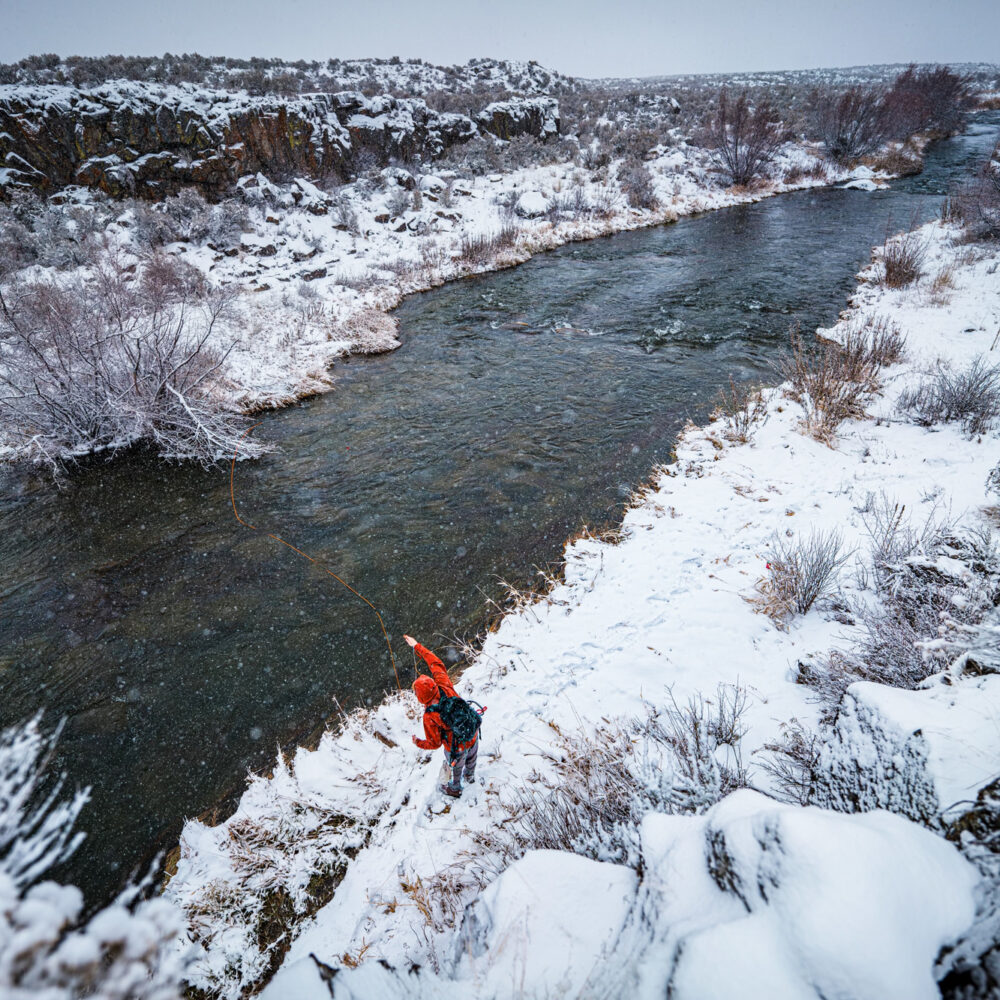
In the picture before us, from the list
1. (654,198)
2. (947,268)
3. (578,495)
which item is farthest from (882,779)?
(654,198)

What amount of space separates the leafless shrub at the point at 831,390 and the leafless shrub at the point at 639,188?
17.9m

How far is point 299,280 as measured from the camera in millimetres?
15281

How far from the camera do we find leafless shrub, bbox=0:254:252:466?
307 inches

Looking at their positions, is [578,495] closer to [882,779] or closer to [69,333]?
[882,779]

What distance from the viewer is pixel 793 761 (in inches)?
103

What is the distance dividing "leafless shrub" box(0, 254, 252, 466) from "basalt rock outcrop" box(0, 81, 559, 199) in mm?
13593

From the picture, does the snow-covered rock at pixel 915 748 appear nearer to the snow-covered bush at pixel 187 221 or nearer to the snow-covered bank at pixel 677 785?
the snow-covered bank at pixel 677 785

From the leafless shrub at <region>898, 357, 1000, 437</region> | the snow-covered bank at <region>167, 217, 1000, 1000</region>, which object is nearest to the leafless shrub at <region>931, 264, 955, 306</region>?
the leafless shrub at <region>898, 357, 1000, 437</region>

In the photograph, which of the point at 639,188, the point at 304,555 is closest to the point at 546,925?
the point at 304,555

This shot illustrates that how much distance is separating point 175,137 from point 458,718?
82.4 feet

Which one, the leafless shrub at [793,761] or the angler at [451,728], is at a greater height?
the leafless shrub at [793,761]

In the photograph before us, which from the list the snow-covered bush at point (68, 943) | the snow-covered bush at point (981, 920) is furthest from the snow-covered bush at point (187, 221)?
the snow-covered bush at point (981, 920)

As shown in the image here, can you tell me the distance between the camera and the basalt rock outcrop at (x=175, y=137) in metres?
16.8

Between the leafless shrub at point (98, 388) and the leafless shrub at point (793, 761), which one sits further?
the leafless shrub at point (98, 388)
